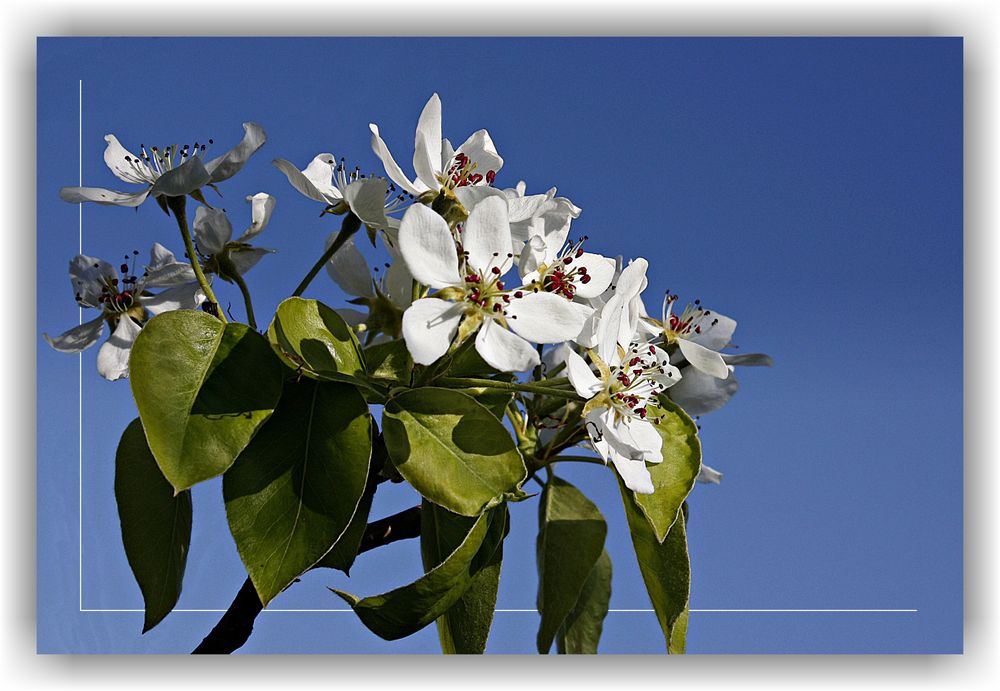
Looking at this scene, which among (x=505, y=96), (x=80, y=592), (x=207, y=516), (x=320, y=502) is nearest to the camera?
(x=320, y=502)

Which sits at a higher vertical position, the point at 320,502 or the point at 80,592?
the point at 320,502

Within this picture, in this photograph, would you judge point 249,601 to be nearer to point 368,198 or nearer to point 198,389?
point 198,389

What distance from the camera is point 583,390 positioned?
738 mm

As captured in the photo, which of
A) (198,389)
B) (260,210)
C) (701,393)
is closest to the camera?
(198,389)

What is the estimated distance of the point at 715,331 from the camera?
1.07 meters

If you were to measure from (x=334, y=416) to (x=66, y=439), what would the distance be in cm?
65

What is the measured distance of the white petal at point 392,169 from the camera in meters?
Result: 0.78

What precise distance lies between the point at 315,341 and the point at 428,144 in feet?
0.64

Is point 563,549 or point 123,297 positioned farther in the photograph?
point 563,549

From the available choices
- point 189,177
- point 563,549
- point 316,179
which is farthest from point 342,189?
point 563,549

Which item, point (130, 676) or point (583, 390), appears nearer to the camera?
point (583, 390)

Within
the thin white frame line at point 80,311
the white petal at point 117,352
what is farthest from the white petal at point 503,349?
the thin white frame line at point 80,311
